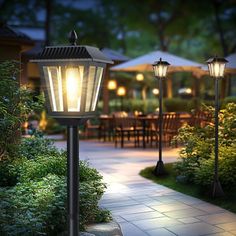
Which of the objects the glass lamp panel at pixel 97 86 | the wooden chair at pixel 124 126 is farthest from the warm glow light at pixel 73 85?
the wooden chair at pixel 124 126

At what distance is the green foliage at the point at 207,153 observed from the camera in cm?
659

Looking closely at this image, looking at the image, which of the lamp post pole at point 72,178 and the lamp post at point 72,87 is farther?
the lamp post pole at point 72,178

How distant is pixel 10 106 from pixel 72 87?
3.27 metres

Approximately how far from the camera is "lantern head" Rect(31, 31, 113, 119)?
108 inches

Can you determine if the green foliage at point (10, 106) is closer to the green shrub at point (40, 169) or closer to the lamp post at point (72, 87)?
the green shrub at point (40, 169)

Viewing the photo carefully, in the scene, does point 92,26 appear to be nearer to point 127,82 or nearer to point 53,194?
point 127,82

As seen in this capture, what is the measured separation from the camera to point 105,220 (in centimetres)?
484

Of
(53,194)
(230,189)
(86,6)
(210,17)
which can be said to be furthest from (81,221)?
(86,6)

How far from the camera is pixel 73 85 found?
2742 mm

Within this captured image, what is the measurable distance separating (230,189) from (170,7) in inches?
771

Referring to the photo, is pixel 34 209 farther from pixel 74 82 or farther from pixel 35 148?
pixel 35 148

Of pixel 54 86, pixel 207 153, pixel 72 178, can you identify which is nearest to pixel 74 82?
pixel 54 86

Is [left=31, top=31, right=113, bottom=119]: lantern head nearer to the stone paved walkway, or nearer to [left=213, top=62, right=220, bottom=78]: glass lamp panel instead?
the stone paved walkway

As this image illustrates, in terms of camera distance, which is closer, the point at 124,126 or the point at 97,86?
the point at 97,86
